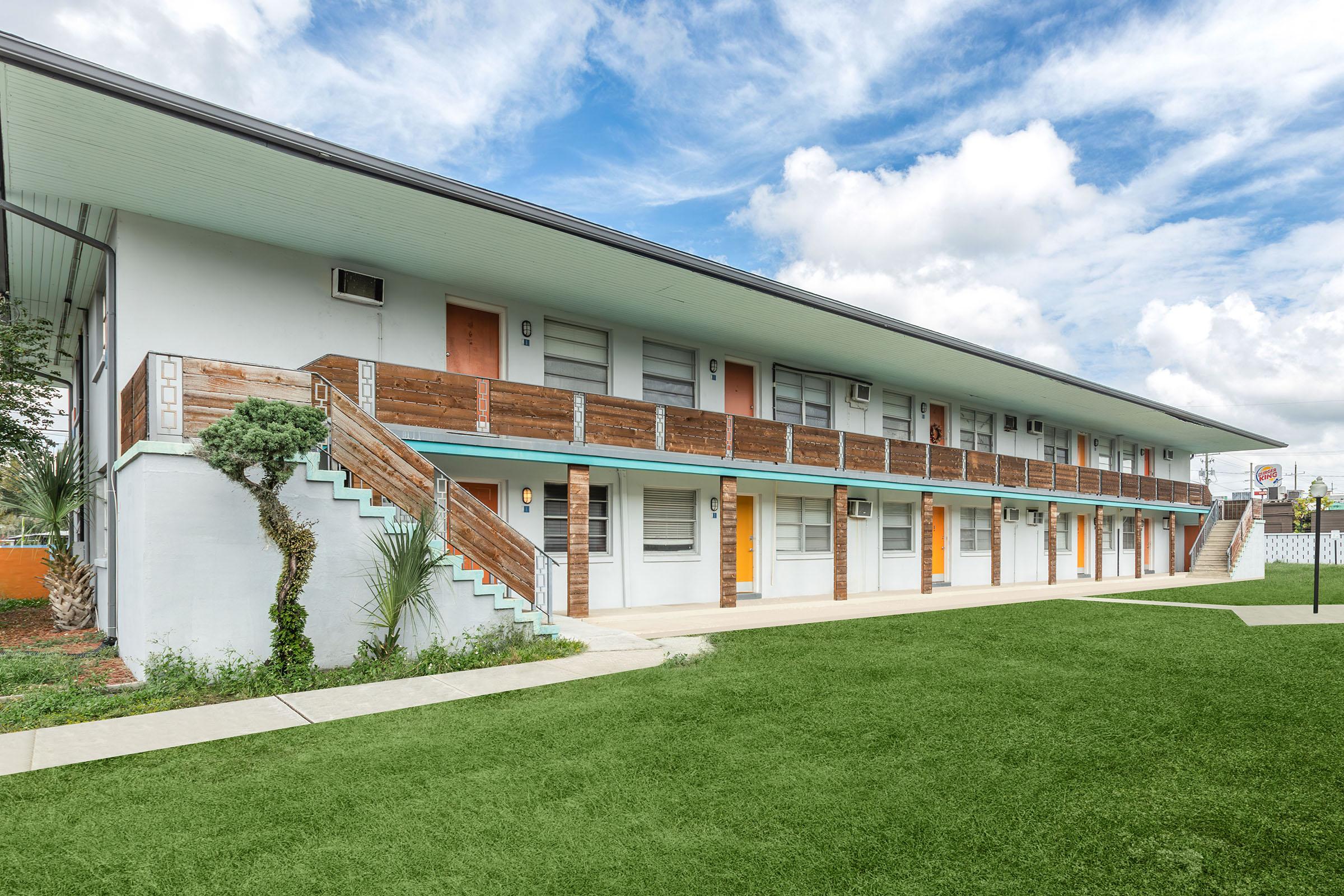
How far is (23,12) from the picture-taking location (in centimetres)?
985

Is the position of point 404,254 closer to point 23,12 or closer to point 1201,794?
point 23,12

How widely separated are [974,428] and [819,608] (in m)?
11.8

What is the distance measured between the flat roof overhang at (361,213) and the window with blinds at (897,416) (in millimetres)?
3357

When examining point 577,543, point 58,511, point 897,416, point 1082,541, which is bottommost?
point 1082,541

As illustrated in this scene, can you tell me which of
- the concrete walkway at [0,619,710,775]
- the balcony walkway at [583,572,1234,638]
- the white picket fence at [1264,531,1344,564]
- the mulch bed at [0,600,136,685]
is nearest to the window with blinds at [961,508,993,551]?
the balcony walkway at [583,572,1234,638]

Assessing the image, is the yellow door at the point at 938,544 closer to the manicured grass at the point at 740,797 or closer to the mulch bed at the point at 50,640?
the manicured grass at the point at 740,797

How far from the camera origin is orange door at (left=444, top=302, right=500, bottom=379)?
499 inches

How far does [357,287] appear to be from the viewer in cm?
1138

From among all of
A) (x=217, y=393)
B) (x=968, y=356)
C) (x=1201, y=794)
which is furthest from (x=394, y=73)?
(x=1201, y=794)

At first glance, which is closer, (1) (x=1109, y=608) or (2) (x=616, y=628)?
(2) (x=616, y=628)

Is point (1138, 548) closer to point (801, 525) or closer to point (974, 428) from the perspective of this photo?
point (974, 428)

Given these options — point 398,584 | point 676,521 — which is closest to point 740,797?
point 398,584

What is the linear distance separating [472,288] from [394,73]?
15.1ft

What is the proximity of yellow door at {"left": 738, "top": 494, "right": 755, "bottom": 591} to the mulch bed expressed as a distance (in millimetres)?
11366
